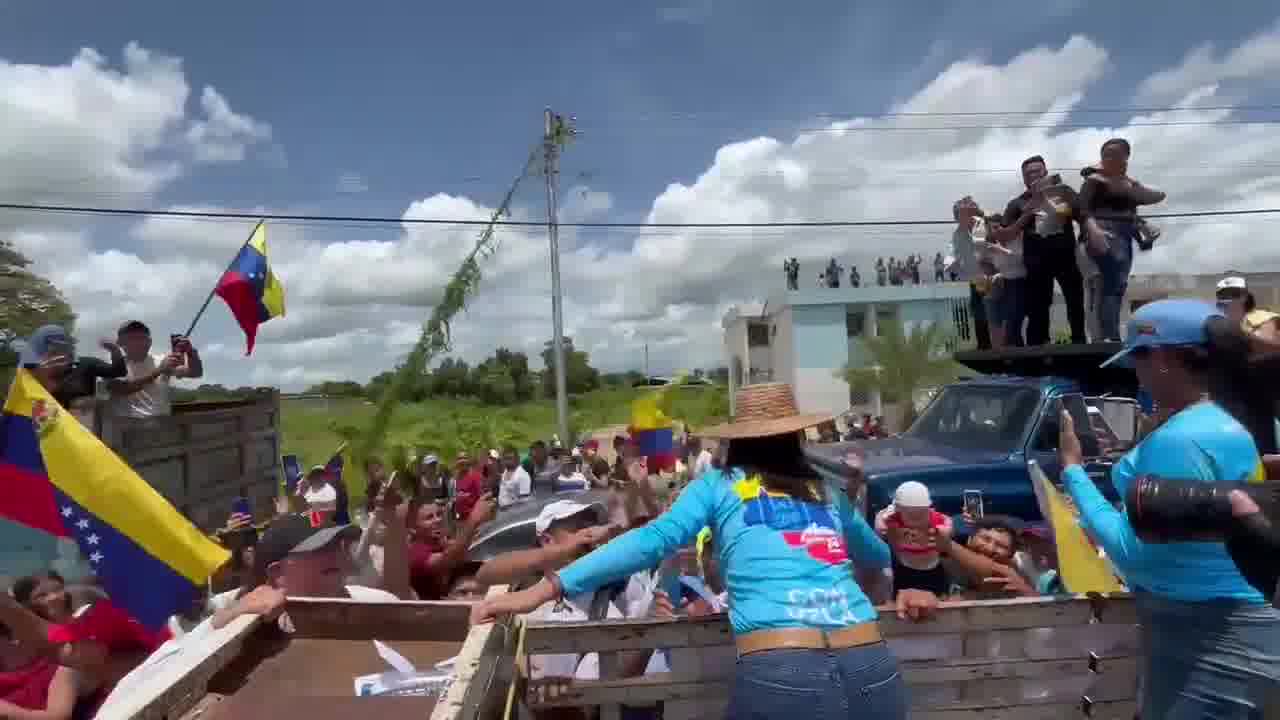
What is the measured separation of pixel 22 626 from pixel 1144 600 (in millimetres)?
3554

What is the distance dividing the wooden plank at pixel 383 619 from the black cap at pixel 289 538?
0.82 m

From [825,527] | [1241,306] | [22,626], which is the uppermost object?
[1241,306]

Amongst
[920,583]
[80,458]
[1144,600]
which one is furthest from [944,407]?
[80,458]

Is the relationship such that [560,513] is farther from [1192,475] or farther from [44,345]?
[44,345]

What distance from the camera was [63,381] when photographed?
4520 mm

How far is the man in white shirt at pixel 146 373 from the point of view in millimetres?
5461

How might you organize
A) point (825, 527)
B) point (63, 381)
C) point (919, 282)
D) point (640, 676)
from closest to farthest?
point (825, 527), point (640, 676), point (63, 381), point (919, 282)

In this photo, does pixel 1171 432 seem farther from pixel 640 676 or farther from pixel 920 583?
pixel 920 583

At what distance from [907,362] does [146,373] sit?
28507 millimetres

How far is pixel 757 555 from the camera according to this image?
2.27 metres

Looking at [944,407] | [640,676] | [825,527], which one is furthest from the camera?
[944,407]

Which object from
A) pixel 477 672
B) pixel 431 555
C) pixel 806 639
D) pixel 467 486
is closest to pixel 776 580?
pixel 806 639

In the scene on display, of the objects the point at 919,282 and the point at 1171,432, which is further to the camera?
the point at 919,282

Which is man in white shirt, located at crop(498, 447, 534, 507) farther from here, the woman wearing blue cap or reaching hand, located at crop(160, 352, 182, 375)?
the woman wearing blue cap
